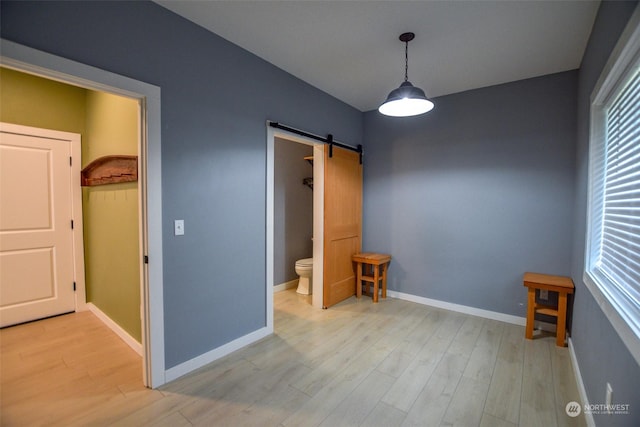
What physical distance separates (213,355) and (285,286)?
206 cm

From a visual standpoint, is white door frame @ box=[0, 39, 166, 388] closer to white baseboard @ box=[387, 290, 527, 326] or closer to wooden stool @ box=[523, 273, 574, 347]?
white baseboard @ box=[387, 290, 527, 326]

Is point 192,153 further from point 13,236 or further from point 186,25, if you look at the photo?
point 13,236

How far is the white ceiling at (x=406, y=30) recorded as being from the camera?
192 cm

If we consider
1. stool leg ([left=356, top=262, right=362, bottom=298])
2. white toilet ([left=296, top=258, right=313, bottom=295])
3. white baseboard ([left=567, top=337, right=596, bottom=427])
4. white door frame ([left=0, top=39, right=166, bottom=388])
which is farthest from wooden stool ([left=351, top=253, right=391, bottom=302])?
white door frame ([left=0, top=39, right=166, bottom=388])

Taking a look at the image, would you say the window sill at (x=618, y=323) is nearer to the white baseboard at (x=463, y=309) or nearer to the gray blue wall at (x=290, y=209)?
the white baseboard at (x=463, y=309)

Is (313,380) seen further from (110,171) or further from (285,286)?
(110,171)

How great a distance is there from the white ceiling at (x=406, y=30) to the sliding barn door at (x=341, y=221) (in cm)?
104

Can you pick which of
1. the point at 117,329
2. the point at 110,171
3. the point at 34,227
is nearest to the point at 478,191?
the point at 110,171

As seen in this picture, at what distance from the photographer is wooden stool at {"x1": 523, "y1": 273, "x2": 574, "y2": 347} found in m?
2.57

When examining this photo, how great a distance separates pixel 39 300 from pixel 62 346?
3.08ft

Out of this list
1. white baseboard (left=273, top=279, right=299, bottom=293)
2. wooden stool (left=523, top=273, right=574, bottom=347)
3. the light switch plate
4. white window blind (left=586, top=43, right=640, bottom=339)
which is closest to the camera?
white window blind (left=586, top=43, right=640, bottom=339)

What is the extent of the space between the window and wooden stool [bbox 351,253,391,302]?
2.04 metres

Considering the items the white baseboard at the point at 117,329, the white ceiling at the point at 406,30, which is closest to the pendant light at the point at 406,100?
the white ceiling at the point at 406,30

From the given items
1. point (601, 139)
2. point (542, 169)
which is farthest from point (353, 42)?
point (542, 169)
